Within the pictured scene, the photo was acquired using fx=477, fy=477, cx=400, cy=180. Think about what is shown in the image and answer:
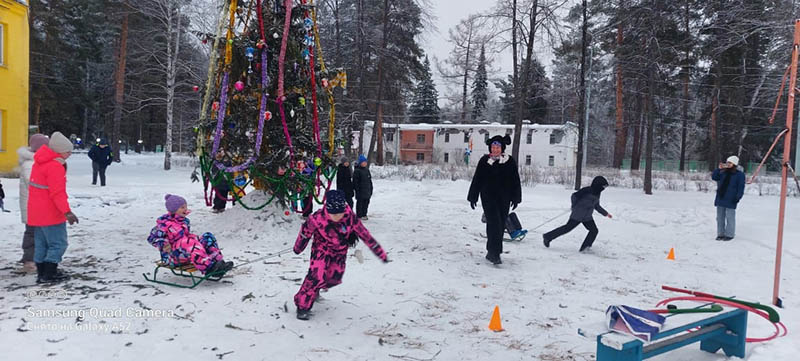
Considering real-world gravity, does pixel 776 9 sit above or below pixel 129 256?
above

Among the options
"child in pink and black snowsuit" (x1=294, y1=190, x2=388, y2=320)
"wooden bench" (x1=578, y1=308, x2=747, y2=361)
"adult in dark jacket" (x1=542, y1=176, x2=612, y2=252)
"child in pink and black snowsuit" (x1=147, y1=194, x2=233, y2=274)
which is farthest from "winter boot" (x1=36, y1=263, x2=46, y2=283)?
"adult in dark jacket" (x1=542, y1=176, x2=612, y2=252)

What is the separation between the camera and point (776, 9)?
14836 mm

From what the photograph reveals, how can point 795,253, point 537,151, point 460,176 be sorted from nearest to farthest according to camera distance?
point 795,253 < point 460,176 < point 537,151

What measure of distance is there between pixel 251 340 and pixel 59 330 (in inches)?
65.1

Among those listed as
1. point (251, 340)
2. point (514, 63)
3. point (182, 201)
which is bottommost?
point (251, 340)

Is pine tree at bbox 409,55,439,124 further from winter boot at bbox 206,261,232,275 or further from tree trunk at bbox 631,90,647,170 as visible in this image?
winter boot at bbox 206,261,232,275

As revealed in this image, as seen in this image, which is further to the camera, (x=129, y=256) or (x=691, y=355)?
(x=129, y=256)

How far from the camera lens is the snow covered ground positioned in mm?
4168

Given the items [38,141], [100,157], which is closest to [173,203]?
[38,141]

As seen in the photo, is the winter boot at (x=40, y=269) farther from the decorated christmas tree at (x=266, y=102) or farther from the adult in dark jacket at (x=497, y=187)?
the adult in dark jacket at (x=497, y=187)

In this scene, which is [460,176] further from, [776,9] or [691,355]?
[691,355]

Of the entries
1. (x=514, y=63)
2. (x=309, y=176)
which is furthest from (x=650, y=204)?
(x=309, y=176)

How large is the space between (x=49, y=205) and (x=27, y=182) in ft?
2.31

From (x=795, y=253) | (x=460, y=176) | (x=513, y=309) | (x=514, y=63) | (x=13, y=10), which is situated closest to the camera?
(x=513, y=309)
